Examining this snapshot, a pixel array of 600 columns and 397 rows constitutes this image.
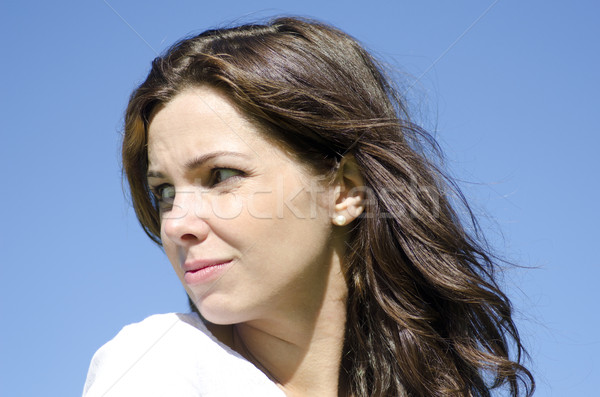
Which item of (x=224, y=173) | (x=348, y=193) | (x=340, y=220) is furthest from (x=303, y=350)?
(x=224, y=173)

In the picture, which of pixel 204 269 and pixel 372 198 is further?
pixel 372 198

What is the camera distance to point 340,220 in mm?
2936

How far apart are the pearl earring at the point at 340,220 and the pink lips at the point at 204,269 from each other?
480 millimetres

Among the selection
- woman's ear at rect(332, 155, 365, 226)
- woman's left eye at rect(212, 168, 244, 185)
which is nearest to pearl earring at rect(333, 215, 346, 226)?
woman's ear at rect(332, 155, 365, 226)

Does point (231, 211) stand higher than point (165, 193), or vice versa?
point (165, 193)

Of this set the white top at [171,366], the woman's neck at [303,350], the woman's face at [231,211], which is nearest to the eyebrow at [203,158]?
the woman's face at [231,211]

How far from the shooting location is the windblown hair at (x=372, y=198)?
286cm

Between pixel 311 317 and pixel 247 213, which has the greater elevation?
pixel 247 213

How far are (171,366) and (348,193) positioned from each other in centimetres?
98

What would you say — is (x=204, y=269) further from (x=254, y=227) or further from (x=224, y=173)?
(x=224, y=173)

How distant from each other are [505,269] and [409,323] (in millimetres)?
608

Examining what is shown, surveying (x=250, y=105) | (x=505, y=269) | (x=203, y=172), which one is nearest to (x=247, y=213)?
(x=203, y=172)

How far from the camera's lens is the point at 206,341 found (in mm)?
2785

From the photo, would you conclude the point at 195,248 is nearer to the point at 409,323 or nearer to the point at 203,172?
the point at 203,172
